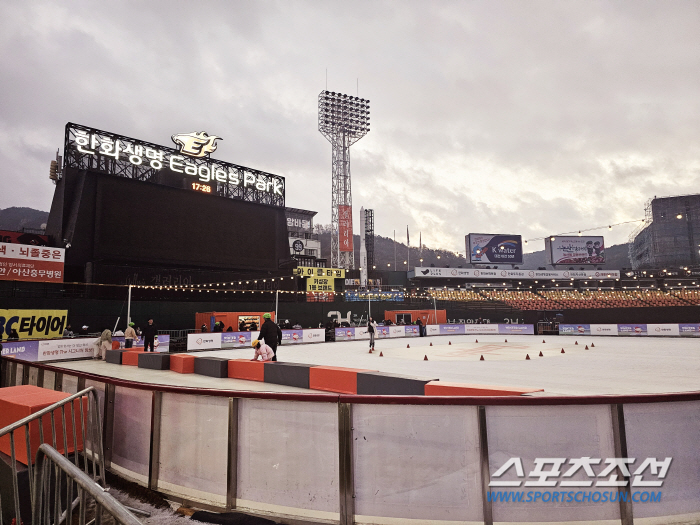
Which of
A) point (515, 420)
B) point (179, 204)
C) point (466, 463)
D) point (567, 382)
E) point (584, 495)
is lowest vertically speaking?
point (567, 382)

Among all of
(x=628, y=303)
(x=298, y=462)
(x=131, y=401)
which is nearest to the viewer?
(x=298, y=462)

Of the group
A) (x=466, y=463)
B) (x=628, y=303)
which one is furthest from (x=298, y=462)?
(x=628, y=303)

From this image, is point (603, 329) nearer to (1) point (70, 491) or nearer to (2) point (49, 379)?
(2) point (49, 379)

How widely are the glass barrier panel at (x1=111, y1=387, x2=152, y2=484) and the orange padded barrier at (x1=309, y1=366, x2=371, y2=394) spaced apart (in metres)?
5.68

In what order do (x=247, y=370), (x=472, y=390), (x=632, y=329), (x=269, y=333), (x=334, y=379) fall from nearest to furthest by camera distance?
(x=472, y=390)
(x=334, y=379)
(x=247, y=370)
(x=269, y=333)
(x=632, y=329)

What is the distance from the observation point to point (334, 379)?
34.1ft

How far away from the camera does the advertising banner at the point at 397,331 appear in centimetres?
3394

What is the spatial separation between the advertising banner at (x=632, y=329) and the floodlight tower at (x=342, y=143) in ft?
108

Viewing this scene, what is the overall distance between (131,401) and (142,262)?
2589 centimetres

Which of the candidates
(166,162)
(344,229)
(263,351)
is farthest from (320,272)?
(263,351)

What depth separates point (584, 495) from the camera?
333cm

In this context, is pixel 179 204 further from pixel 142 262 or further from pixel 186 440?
pixel 186 440

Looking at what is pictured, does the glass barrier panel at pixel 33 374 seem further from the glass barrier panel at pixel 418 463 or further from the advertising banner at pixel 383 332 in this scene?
the advertising banner at pixel 383 332

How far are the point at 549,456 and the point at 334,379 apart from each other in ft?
24.5
